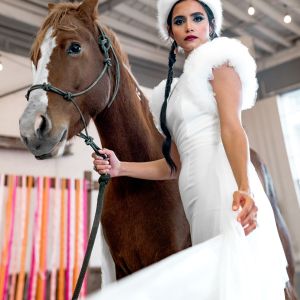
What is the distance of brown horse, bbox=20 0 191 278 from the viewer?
4.34ft

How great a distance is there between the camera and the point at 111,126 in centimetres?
161

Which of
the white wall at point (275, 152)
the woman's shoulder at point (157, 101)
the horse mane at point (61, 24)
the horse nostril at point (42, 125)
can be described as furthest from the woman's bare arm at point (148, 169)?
the white wall at point (275, 152)

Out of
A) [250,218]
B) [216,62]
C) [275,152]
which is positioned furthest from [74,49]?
[275,152]

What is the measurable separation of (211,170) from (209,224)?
0.49 feet

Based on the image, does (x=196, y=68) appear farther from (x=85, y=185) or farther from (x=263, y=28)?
(x=263, y=28)

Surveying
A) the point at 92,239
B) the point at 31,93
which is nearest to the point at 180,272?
the point at 92,239

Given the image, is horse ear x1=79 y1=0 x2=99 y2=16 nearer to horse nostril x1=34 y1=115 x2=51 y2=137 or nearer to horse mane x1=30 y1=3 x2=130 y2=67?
horse mane x1=30 y1=3 x2=130 y2=67

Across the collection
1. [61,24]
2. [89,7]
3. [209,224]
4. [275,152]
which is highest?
[275,152]

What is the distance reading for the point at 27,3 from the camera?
15.6 ft

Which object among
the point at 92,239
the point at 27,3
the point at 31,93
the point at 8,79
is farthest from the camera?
the point at 27,3

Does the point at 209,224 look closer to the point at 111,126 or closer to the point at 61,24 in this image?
the point at 111,126

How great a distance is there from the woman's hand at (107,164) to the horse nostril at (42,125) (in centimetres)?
18

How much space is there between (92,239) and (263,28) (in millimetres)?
6134

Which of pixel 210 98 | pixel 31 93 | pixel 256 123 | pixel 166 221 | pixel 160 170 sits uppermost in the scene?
pixel 256 123
